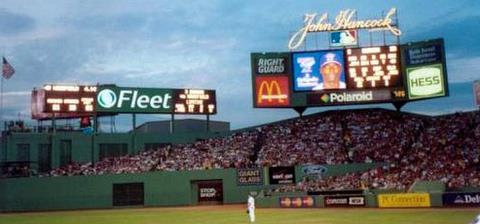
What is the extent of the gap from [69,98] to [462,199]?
138 ft

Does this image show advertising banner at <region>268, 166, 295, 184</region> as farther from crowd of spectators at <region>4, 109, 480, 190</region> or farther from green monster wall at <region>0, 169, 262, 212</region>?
green monster wall at <region>0, 169, 262, 212</region>

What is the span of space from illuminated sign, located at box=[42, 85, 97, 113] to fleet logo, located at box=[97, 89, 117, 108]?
76 centimetres

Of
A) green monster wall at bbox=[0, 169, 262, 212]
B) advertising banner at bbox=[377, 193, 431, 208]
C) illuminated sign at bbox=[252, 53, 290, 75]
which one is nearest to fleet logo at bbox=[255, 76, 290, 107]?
illuminated sign at bbox=[252, 53, 290, 75]

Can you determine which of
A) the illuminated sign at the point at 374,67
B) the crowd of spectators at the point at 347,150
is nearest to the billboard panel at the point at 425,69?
the illuminated sign at the point at 374,67

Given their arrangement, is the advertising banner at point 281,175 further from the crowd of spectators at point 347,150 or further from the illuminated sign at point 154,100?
the illuminated sign at point 154,100

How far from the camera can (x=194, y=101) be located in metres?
67.6

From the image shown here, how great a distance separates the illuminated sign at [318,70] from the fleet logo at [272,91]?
1270 mm

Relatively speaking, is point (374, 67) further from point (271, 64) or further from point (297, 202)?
point (297, 202)

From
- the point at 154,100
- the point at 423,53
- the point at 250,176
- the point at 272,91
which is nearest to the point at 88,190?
the point at 154,100

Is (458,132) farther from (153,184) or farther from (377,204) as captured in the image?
(153,184)

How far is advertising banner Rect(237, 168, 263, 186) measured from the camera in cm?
5666

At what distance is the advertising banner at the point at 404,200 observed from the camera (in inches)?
1610

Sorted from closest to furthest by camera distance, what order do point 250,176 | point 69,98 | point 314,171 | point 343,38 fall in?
point 314,171, point 250,176, point 343,38, point 69,98

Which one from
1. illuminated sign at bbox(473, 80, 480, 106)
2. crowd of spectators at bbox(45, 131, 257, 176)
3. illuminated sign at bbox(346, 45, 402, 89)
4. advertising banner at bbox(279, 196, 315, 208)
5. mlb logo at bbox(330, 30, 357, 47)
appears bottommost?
advertising banner at bbox(279, 196, 315, 208)
